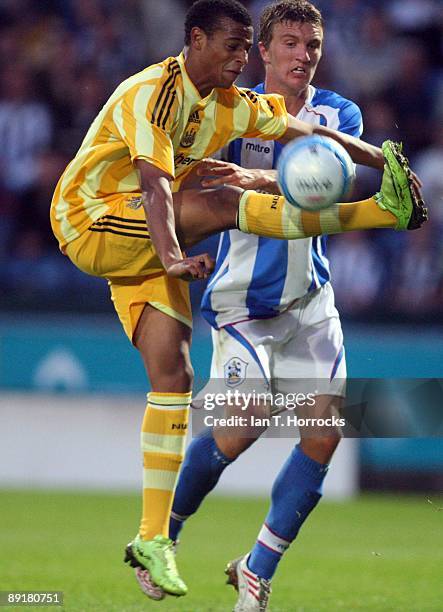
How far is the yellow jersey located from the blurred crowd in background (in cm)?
496

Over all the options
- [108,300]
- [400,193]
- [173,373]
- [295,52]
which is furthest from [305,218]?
[108,300]

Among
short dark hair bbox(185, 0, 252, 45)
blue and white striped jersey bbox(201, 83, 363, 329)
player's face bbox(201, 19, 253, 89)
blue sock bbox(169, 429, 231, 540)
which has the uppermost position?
short dark hair bbox(185, 0, 252, 45)

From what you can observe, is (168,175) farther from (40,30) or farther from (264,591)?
(40,30)

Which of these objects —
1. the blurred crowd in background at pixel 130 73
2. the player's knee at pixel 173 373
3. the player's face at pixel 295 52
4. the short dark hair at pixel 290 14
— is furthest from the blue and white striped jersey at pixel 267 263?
the blurred crowd in background at pixel 130 73

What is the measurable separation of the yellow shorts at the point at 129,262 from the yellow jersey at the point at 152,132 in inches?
2.1

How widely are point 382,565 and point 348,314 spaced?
3.13m

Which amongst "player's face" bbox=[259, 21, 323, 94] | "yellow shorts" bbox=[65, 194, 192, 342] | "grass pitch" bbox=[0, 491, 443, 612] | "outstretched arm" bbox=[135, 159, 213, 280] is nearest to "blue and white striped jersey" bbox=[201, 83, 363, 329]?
"player's face" bbox=[259, 21, 323, 94]

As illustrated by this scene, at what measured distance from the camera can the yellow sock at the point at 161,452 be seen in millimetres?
4871

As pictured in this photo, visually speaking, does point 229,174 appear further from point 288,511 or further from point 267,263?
point 288,511

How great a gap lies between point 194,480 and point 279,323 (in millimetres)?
776

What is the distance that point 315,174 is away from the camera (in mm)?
4559

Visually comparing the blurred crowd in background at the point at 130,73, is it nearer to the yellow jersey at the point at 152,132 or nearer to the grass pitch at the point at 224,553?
the grass pitch at the point at 224,553

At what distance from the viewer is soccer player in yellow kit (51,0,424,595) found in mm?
4641

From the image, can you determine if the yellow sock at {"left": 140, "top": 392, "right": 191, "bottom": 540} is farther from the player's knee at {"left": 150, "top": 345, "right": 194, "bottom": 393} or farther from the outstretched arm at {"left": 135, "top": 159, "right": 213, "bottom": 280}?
the outstretched arm at {"left": 135, "top": 159, "right": 213, "bottom": 280}
